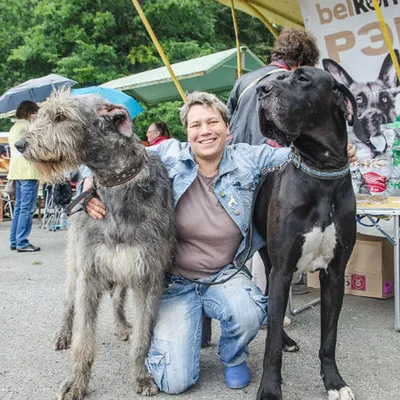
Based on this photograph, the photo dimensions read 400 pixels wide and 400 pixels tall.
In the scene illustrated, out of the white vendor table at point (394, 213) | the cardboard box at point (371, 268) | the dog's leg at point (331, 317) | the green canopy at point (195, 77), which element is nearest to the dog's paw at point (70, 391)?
the dog's leg at point (331, 317)

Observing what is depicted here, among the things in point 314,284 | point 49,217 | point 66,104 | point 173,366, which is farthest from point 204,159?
point 49,217

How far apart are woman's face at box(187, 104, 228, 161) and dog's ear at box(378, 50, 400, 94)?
3.83 m

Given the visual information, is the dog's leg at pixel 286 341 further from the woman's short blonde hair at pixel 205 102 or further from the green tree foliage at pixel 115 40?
the green tree foliage at pixel 115 40

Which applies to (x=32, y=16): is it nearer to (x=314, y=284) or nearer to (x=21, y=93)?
(x=21, y=93)

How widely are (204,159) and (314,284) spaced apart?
2562 mm

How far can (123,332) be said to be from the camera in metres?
3.86

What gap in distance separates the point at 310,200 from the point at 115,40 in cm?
1567

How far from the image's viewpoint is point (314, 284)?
5.21 meters

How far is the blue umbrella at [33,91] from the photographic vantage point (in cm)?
996

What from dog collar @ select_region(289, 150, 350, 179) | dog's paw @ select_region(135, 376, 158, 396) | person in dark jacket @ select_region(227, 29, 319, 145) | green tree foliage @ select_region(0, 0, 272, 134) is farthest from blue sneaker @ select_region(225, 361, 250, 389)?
green tree foliage @ select_region(0, 0, 272, 134)

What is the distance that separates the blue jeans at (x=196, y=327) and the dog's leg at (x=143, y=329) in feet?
0.20

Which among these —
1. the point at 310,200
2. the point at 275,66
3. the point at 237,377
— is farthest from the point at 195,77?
the point at 237,377

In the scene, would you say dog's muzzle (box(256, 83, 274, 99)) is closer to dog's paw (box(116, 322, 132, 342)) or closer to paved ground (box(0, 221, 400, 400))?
paved ground (box(0, 221, 400, 400))

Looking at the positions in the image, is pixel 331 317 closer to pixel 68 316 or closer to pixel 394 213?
pixel 394 213
